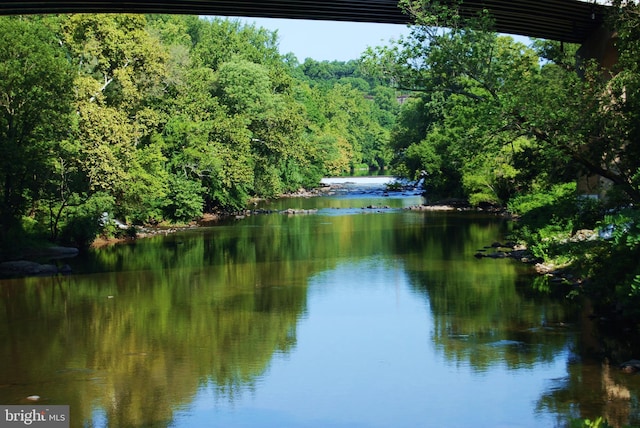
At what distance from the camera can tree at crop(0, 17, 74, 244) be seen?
29641 millimetres

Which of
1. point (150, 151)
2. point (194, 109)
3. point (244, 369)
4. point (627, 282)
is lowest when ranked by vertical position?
point (244, 369)

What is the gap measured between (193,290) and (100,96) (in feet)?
43.4

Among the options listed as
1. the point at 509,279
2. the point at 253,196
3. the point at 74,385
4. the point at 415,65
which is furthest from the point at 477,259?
the point at 253,196

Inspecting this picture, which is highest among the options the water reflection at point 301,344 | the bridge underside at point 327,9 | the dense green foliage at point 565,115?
the bridge underside at point 327,9

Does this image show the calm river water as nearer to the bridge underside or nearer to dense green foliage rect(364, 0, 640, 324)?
dense green foliage rect(364, 0, 640, 324)

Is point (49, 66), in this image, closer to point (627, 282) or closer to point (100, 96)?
point (100, 96)

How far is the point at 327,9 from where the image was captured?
2625 centimetres

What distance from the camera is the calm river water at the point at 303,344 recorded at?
14.1m

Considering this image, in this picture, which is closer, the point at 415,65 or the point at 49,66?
the point at 415,65

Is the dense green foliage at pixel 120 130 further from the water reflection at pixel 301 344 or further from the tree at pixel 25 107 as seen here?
the water reflection at pixel 301 344

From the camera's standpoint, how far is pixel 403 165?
64938 mm

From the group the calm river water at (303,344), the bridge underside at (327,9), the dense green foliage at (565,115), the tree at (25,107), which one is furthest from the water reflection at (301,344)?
the bridge underside at (327,9)

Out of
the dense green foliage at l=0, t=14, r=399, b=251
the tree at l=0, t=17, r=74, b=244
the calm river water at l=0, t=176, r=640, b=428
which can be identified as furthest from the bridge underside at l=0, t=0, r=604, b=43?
the calm river water at l=0, t=176, r=640, b=428

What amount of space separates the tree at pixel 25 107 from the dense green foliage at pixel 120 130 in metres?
0.04
